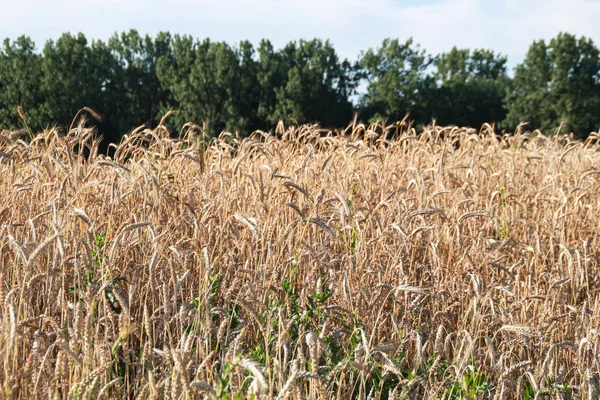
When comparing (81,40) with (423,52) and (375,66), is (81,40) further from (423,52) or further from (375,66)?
(423,52)

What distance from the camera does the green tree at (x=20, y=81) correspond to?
2841 centimetres

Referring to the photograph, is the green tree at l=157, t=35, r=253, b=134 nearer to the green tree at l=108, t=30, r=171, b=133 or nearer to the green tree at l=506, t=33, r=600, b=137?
the green tree at l=108, t=30, r=171, b=133

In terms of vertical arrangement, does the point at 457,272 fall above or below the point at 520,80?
below

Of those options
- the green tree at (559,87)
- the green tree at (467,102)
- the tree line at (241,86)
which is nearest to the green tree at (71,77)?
the tree line at (241,86)

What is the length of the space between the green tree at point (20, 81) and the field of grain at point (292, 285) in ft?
86.5

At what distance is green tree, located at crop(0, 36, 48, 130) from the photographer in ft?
93.2

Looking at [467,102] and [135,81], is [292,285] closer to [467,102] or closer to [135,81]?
[135,81]

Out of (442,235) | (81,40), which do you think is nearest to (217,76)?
(81,40)

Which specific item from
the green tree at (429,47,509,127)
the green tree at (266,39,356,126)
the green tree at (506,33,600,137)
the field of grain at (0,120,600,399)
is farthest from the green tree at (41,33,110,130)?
the field of grain at (0,120,600,399)

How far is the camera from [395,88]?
109ft

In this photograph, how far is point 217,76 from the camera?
94.9 feet

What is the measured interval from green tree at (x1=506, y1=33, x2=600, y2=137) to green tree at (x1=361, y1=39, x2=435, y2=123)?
4416mm

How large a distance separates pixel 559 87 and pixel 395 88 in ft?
25.7

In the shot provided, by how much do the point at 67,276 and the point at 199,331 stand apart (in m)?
0.81
